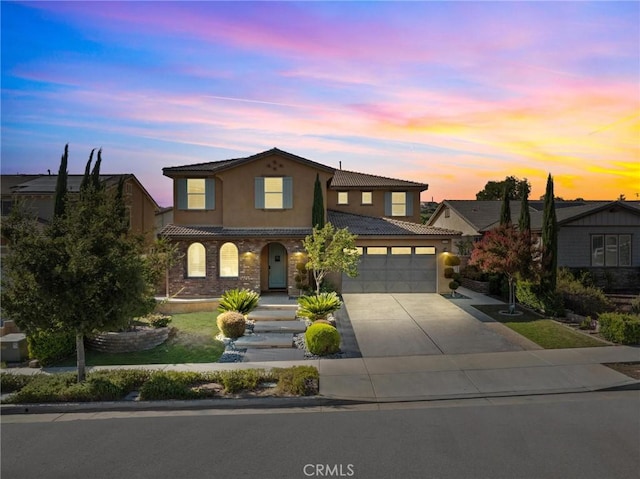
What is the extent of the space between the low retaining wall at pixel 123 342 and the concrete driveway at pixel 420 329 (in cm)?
696

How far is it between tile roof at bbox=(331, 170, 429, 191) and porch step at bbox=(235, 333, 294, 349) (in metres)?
13.9

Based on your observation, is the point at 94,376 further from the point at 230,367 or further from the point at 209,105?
the point at 209,105

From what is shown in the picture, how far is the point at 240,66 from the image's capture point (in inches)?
571

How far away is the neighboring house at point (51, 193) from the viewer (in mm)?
28094

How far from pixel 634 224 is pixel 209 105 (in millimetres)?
23774

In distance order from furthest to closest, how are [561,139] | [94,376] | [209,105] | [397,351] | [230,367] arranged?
[561,139] < [209,105] < [397,351] < [230,367] < [94,376]

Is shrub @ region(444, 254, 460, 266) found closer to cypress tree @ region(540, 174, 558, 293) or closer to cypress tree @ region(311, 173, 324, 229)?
cypress tree @ region(540, 174, 558, 293)

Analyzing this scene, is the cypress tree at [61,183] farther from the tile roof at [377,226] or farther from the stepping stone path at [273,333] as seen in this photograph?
the tile roof at [377,226]

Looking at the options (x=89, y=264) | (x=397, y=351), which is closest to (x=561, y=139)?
(x=397, y=351)

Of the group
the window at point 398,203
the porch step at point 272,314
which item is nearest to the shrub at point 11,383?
the porch step at point 272,314

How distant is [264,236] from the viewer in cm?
2086

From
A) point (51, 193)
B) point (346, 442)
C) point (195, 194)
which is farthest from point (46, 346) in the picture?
point (51, 193)

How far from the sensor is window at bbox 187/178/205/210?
73.8ft

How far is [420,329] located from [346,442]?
348 inches
